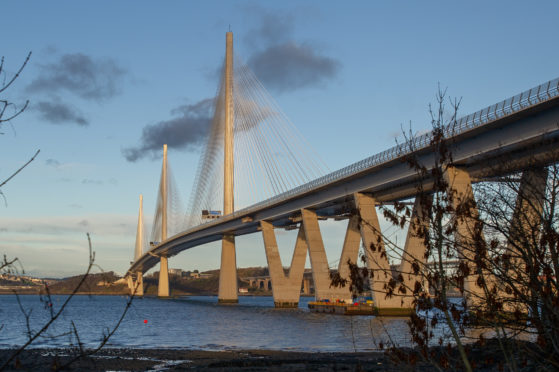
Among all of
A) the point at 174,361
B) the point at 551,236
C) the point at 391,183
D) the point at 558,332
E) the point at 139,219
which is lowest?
the point at 174,361

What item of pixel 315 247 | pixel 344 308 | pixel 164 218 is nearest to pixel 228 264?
pixel 315 247

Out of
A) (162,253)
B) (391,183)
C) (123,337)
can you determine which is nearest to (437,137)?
(123,337)

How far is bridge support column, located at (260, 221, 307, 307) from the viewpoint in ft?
245

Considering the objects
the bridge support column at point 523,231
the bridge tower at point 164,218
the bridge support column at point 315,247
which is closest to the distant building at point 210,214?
the bridge support column at point 315,247

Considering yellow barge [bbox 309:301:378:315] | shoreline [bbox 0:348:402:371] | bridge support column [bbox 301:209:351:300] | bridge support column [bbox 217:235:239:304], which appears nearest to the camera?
shoreline [bbox 0:348:402:371]

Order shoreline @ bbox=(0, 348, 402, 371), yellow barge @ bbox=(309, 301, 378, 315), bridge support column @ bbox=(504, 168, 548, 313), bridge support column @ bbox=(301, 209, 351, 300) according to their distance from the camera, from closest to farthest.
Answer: bridge support column @ bbox=(504, 168, 548, 313)
shoreline @ bbox=(0, 348, 402, 371)
yellow barge @ bbox=(309, 301, 378, 315)
bridge support column @ bbox=(301, 209, 351, 300)

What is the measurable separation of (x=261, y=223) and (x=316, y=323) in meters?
28.6

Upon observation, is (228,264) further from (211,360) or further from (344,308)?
(211,360)

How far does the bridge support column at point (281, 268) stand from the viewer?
2940 inches

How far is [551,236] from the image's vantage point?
6938 millimetres

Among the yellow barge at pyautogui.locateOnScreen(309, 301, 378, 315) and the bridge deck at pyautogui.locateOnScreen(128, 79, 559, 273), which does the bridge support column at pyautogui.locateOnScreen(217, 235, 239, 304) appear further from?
the yellow barge at pyautogui.locateOnScreen(309, 301, 378, 315)

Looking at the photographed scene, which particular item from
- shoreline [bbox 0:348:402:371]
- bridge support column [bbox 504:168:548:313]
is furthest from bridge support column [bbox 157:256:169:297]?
bridge support column [bbox 504:168:548:313]

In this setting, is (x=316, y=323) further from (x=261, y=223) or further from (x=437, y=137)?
(x=437, y=137)

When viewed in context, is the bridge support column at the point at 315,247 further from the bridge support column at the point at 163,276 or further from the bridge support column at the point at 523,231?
the bridge support column at the point at 163,276
